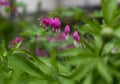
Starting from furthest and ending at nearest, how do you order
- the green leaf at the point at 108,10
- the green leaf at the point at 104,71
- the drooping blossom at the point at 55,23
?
the drooping blossom at the point at 55,23 → the green leaf at the point at 108,10 → the green leaf at the point at 104,71

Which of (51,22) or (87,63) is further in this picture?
(51,22)

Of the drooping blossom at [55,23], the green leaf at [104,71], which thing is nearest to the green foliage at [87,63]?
the green leaf at [104,71]

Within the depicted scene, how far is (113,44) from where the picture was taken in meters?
1.12

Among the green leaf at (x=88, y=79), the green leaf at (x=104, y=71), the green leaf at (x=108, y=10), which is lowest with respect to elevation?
the green leaf at (x=88, y=79)

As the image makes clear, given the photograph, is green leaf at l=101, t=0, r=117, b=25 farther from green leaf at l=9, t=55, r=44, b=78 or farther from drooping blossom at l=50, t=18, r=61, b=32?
drooping blossom at l=50, t=18, r=61, b=32

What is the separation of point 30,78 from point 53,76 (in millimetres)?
66

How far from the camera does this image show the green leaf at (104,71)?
104cm

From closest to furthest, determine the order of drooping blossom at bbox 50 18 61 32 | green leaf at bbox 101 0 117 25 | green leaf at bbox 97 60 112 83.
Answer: green leaf at bbox 97 60 112 83 → green leaf at bbox 101 0 117 25 → drooping blossom at bbox 50 18 61 32

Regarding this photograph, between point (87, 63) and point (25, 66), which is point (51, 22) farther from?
point (87, 63)

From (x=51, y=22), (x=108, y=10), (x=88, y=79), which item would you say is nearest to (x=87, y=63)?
(x=88, y=79)

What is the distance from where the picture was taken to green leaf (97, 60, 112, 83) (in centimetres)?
104

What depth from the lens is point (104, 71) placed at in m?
1.05

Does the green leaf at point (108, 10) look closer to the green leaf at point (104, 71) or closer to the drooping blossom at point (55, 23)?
the green leaf at point (104, 71)

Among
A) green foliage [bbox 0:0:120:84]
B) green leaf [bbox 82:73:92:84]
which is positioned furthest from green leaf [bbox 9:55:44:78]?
green leaf [bbox 82:73:92:84]
